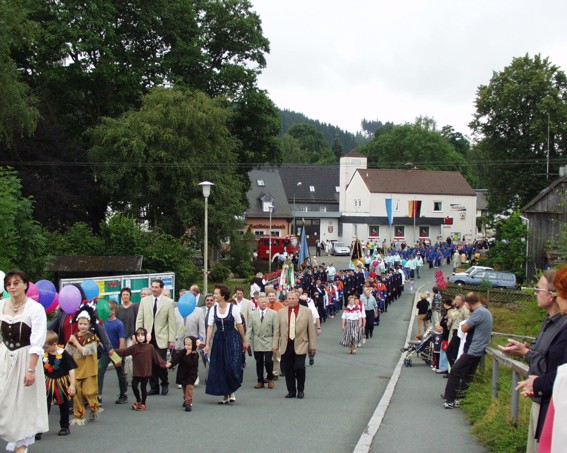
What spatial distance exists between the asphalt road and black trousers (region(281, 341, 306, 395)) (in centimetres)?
25

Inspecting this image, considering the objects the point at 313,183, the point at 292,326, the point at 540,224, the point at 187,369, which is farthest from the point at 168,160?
the point at 313,183

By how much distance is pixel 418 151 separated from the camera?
353 ft

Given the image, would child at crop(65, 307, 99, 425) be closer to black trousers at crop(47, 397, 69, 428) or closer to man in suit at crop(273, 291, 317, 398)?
black trousers at crop(47, 397, 69, 428)

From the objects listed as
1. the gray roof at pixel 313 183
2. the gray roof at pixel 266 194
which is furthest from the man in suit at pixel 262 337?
the gray roof at pixel 313 183

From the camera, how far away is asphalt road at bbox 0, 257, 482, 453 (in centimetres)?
871

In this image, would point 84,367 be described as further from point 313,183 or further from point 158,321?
point 313,183

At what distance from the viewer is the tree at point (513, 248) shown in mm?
46500

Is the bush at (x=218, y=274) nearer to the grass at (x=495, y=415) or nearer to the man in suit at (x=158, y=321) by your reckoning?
the man in suit at (x=158, y=321)

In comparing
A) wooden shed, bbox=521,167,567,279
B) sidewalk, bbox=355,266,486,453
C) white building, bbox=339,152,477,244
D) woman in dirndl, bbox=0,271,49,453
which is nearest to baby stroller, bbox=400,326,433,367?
sidewalk, bbox=355,266,486,453

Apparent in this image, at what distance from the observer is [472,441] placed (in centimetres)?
901

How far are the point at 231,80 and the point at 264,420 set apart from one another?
37.8 meters

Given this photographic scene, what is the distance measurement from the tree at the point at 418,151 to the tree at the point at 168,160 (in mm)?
68434

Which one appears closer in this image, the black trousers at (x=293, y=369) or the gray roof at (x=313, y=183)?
the black trousers at (x=293, y=369)

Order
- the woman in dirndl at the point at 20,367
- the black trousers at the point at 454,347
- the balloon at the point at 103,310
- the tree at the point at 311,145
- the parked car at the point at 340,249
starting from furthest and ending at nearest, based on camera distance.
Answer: the tree at the point at 311,145 → the parked car at the point at 340,249 → the black trousers at the point at 454,347 → the balloon at the point at 103,310 → the woman in dirndl at the point at 20,367
